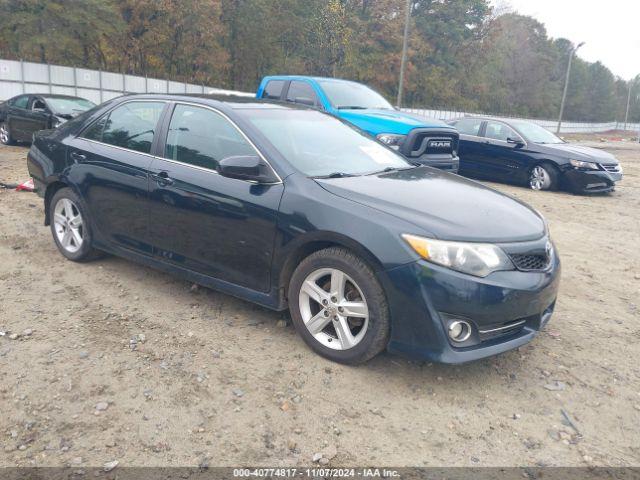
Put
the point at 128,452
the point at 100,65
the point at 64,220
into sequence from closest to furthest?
the point at 128,452 < the point at 64,220 < the point at 100,65

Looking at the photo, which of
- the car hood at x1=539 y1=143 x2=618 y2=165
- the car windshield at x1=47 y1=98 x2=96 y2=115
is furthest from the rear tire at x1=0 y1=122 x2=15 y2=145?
the car hood at x1=539 y1=143 x2=618 y2=165

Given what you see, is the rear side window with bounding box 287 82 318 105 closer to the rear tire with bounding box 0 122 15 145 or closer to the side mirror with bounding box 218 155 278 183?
the side mirror with bounding box 218 155 278 183

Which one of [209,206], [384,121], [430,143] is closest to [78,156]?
[209,206]

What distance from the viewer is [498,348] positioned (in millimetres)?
3193

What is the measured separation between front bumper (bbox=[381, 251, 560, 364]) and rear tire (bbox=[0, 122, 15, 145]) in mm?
13960

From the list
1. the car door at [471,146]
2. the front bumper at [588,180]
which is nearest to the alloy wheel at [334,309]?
the front bumper at [588,180]

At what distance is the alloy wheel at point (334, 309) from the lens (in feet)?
10.8

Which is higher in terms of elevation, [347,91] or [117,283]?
[347,91]

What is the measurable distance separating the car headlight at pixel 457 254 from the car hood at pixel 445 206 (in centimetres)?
5

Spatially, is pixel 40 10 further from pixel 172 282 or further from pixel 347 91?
pixel 172 282

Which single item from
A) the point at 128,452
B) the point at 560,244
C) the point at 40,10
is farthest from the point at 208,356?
the point at 40,10

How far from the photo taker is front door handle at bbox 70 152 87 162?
15.7ft

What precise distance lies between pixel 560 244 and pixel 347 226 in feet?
14.7

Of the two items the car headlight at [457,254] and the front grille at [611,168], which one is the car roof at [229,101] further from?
the front grille at [611,168]
